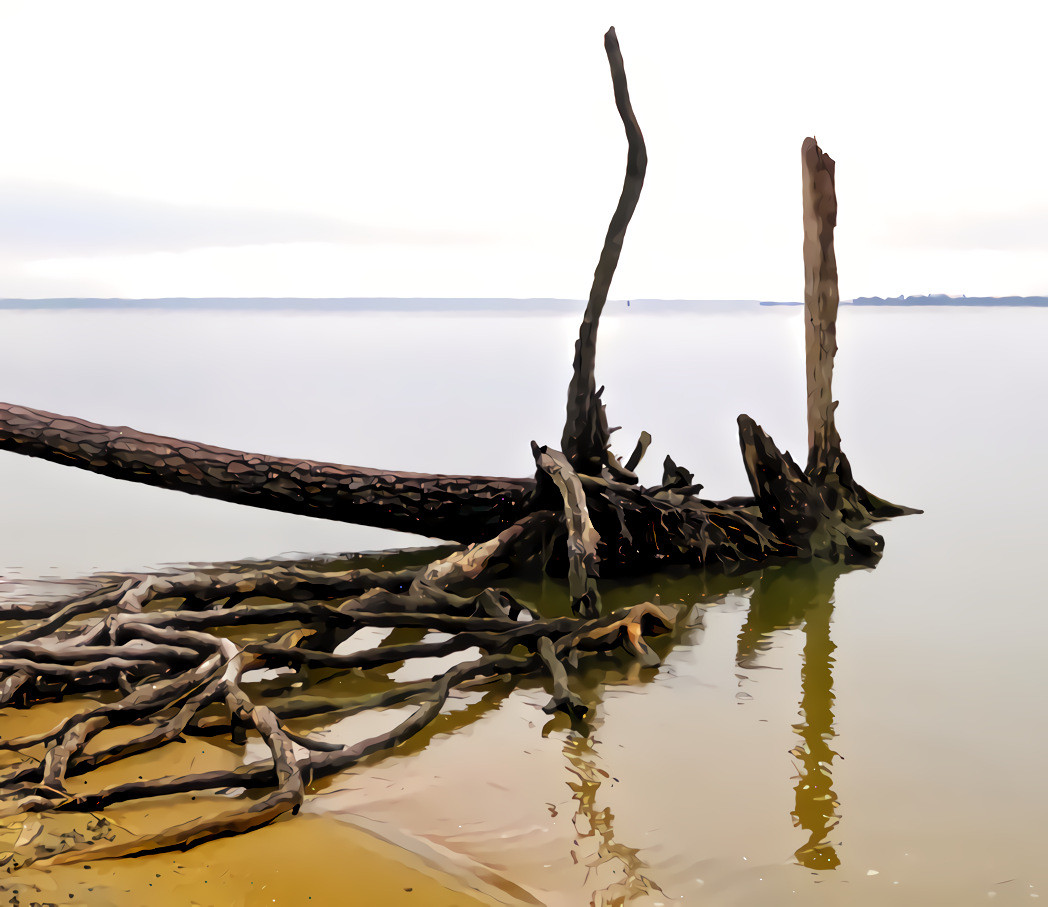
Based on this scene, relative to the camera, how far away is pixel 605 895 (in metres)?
3.29

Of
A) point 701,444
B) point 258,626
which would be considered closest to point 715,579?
point 258,626

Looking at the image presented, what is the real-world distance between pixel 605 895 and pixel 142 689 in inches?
94.6

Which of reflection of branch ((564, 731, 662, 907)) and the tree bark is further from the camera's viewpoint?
the tree bark

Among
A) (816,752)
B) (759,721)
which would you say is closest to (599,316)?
(759,721)

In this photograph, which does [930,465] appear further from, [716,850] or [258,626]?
[716,850]

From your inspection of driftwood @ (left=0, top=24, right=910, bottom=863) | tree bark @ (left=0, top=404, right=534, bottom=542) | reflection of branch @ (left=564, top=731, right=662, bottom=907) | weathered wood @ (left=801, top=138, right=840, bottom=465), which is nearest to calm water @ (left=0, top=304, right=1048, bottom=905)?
reflection of branch @ (left=564, top=731, right=662, bottom=907)

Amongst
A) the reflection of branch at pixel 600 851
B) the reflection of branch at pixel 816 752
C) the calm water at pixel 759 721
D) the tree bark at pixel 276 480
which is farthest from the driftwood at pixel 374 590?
the reflection of branch at pixel 816 752

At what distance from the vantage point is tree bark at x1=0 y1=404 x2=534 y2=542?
7.89 metres

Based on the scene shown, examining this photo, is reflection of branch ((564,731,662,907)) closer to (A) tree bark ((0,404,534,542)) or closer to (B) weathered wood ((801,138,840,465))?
(A) tree bark ((0,404,534,542))

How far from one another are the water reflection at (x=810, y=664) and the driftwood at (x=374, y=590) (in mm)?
478

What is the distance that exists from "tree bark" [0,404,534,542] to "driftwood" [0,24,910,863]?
0.02 metres

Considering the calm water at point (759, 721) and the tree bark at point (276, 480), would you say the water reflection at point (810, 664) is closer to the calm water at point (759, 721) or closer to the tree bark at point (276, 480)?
the calm water at point (759, 721)

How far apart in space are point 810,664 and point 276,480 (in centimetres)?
437

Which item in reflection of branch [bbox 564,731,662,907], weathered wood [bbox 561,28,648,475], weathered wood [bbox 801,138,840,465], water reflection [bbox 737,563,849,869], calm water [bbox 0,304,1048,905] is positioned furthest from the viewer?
weathered wood [bbox 801,138,840,465]
